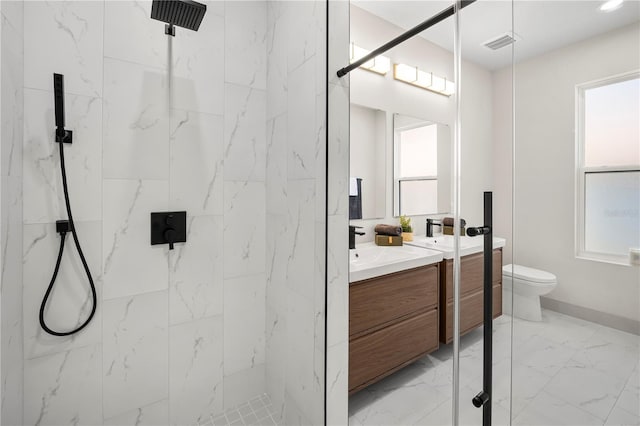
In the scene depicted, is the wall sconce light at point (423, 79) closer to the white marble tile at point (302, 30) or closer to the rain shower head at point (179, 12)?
the white marble tile at point (302, 30)

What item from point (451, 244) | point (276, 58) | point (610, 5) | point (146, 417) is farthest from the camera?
point (276, 58)

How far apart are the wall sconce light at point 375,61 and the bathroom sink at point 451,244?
1.05 meters

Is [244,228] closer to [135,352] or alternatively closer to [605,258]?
[135,352]

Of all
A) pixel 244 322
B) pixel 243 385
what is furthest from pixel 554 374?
pixel 243 385

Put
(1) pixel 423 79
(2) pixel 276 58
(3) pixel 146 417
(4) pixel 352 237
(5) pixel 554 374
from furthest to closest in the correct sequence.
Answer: (4) pixel 352 237
(2) pixel 276 58
(3) pixel 146 417
(1) pixel 423 79
(5) pixel 554 374

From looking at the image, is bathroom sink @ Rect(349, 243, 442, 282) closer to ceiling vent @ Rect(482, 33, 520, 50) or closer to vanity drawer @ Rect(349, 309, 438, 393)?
vanity drawer @ Rect(349, 309, 438, 393)

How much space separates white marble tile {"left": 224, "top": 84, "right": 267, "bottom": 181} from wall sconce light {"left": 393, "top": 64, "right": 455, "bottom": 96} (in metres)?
0.81

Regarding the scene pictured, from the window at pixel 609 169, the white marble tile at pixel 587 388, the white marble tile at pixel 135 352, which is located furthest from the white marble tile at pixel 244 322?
the window at pixel 609 169

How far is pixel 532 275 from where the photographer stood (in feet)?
2.88

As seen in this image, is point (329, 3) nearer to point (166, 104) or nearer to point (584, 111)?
point (166, 104)

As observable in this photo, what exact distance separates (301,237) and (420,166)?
71 centimetres

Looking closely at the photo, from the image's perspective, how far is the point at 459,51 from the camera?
103 centimetres

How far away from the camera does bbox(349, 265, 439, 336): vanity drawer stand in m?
1.55

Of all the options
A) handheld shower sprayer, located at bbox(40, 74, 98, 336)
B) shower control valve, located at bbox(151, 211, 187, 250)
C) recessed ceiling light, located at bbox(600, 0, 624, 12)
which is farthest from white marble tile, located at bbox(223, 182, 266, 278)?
recessed ceiling light, located at bbox(600, 0, 624, 12)
